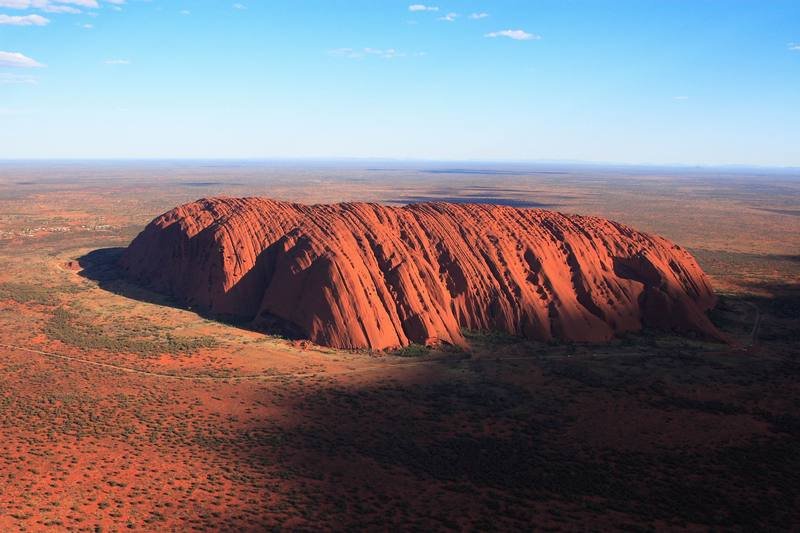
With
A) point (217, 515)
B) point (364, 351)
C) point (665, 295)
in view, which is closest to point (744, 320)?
point (665, 295)

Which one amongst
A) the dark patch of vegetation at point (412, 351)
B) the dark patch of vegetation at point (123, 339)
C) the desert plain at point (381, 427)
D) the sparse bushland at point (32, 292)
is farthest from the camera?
the sparse bushland at point (32, 292)

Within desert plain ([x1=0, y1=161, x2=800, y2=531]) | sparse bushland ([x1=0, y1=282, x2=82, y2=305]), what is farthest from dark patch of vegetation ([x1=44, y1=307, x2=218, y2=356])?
sparse bushland ([x1=0, y1=282, x2=82, y2=305])

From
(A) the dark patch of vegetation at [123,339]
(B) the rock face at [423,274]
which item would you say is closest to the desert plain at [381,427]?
(A) the dark patch of vegetation at [123,339]

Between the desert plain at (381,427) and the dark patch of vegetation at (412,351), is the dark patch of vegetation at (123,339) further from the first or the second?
the dark patch of vegetation at (412,351)

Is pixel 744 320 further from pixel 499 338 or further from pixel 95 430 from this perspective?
pixel 95 430

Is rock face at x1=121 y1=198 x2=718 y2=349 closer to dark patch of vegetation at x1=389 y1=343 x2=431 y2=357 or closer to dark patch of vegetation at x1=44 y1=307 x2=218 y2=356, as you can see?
dark patch of vegetation at x1=389 y1=343 x2=431 y2=357

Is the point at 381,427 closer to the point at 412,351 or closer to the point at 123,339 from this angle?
the point at 412,351
